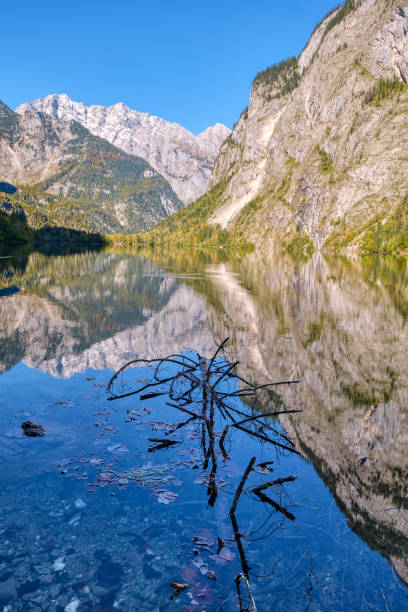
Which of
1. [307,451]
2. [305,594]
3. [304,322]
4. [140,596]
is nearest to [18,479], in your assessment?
[140,596]

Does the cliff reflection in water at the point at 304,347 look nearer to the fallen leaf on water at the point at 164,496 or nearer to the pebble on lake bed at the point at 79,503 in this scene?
the fallen leaf on water at the point at 164,496

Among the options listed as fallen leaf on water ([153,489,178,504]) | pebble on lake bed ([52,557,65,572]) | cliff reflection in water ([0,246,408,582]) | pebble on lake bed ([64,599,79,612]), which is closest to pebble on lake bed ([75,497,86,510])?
pebble on lake bed ([52,557,65,572])

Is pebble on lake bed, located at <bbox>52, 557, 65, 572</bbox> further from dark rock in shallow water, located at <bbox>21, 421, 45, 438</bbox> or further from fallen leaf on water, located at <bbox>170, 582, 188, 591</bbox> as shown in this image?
dark rock in shallow water, located at <bbox>21, 421, 45, 438</bbox>

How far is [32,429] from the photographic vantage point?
46.6 ft

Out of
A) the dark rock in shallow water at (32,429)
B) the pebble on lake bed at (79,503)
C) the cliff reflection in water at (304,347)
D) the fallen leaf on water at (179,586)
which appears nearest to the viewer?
the fallen leaf on water at (179,586)

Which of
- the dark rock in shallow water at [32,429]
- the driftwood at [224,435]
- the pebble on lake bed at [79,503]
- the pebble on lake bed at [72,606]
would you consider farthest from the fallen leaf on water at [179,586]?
the dark rock in shallow water at [32,429]

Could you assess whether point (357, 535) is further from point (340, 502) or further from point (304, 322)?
point (304, 322)

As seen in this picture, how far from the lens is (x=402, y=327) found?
100ft

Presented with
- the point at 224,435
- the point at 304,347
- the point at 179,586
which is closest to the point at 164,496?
the point at 224,435

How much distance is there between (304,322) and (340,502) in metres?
23.0

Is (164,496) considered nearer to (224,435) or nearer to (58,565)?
(224,435)

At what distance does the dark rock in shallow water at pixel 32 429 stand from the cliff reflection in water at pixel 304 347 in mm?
6452

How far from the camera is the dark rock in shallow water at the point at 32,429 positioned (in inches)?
552

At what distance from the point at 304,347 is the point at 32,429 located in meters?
17.2
